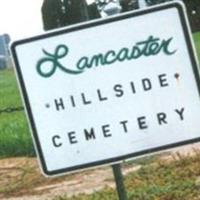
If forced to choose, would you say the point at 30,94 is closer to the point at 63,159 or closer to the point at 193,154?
the point at 63,159

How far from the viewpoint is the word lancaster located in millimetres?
3088

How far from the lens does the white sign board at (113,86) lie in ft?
10.0

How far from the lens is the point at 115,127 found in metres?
3.11

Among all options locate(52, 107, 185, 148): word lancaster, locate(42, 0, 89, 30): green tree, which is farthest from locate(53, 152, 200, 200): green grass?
locate(42, 0, 89, 30): green tree

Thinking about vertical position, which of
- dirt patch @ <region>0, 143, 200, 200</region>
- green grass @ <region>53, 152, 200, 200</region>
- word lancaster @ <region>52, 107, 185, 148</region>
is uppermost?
word lancaster @ <region>52, 107, 185, 148</region>

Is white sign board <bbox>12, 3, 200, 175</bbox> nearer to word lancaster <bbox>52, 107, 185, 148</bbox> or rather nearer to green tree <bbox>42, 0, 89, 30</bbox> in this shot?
word lancaster <bbox>52, 107, 185, 148</bbox>

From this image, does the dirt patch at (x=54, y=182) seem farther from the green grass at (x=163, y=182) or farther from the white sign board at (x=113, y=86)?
the white sign board at (x=113, y=86)

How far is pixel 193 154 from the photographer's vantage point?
24.0 feet

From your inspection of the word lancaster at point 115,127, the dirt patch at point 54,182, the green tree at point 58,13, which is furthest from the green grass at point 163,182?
the green tree at point 58,13

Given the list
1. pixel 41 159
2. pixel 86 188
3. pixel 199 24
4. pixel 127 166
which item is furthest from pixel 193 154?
pixel 199 24

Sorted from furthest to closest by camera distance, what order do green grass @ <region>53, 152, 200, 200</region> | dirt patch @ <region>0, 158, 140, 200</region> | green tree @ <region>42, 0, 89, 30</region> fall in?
green tree @ <region>42, 0, 89, 30</region> < dirt patch @ <region>0, 158, 140, 200</region> < green grass @ <region>53, 152, 200, 200</region>

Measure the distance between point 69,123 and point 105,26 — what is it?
0.34 meters

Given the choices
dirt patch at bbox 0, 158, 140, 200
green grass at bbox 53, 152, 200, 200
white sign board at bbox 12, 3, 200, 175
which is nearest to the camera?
white sign board at bbox 12, 3, 200, 175

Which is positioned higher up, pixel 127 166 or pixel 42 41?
pixel 42 41
